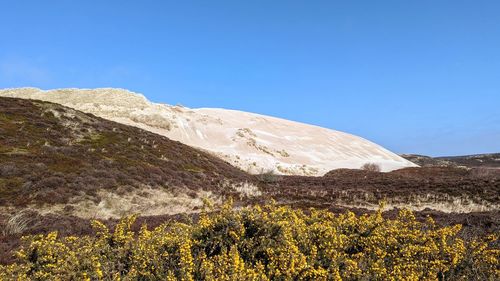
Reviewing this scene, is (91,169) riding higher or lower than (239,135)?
lower

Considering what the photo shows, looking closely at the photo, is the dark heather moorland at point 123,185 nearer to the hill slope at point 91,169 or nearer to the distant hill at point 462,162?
the hill slope at point 91,169

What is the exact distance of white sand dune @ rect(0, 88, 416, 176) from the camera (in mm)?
56312

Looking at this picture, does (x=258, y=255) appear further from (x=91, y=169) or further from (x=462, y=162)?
(x=462, y=162)

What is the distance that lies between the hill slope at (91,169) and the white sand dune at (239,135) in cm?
1508

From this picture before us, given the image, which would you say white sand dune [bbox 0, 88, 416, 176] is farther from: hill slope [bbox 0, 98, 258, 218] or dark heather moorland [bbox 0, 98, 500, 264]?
hill slope [bbox 0, 98, 258, 218]

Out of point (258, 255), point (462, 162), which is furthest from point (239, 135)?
point (462, 162)

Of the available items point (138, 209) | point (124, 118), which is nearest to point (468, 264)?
point (138, 209)

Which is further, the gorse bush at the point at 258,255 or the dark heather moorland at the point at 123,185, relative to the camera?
the dark heather moorland at the point at 123,185

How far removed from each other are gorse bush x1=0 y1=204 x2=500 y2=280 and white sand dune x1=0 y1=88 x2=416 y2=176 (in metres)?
41.6

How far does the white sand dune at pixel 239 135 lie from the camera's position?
2217 inches

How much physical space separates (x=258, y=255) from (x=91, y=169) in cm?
2071

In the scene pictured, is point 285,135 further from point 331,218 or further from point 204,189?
point 331,218

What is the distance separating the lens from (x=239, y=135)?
218ft

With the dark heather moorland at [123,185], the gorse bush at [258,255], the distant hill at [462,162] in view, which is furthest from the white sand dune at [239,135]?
the gorse bush at [258,255]
